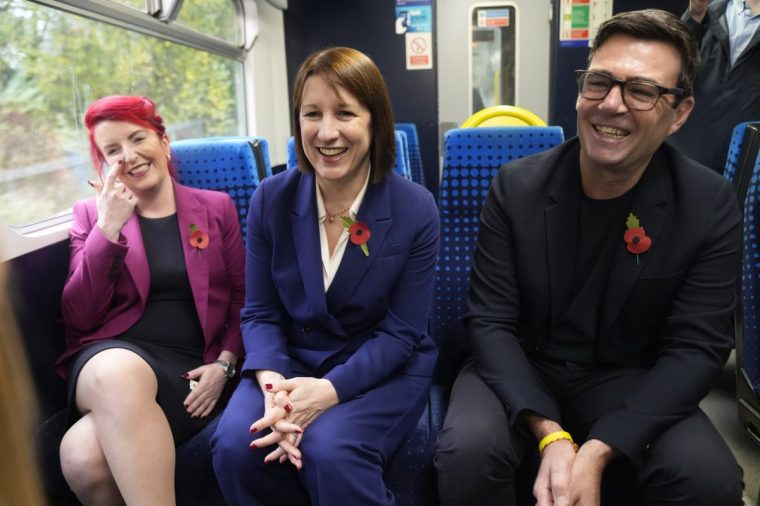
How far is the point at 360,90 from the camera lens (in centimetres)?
159

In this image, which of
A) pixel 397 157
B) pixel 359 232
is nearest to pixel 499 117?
pixel 397 157

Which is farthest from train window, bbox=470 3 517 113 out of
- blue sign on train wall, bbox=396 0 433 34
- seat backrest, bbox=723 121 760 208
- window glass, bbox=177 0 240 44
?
seat backrest, bbox=723 121 760 208

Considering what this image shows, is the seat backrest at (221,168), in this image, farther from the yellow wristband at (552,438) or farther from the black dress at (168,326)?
the yellow wristband at (552,438)

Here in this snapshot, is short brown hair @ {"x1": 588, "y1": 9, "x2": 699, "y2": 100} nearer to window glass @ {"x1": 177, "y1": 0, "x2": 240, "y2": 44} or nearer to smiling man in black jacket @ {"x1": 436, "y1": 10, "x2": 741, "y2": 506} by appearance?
smiling man in black jacket @ {"x1": 436, "y1": 10, "x2": 741, "y2": 506}

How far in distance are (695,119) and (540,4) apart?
277 centimetres

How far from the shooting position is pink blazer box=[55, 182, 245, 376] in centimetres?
175

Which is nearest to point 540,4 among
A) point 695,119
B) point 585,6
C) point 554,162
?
point 585,6

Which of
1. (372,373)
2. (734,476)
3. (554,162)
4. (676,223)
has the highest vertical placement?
(554,162)

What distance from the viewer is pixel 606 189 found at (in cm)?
162

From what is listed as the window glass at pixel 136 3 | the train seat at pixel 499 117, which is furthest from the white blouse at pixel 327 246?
the window glass at pixel 136 3

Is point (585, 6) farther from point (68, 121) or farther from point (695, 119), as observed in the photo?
point (68, 121)

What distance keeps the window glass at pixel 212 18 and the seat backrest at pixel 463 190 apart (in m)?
2.17

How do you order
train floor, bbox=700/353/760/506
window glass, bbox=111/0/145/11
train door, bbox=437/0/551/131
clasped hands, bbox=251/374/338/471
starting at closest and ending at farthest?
clasped hands, bbox=251/374/338/471 < train floor, bbox=700/353/760/506 < window glass, bbox=111/0/145/11 < train door, bbox=437/0/551/131

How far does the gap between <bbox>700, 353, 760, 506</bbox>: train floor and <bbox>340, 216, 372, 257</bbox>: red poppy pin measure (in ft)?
4.88
